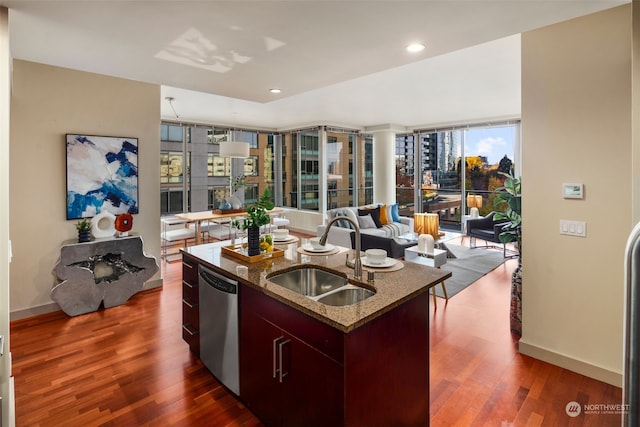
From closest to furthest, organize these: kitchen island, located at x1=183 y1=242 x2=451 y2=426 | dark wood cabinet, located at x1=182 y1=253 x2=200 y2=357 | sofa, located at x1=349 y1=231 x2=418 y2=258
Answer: kitchen island, located at x1=183 y1=242 x2=451 y2=426 → dark wood cabinet, located at x1=182 y1=253 x2=200 y2=357 → sofa, located at x1=349 y1=231 x2=418 y2=258

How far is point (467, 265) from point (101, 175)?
208 inches

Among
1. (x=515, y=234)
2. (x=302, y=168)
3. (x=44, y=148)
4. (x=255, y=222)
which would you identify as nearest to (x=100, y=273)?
(x=44, y=148)

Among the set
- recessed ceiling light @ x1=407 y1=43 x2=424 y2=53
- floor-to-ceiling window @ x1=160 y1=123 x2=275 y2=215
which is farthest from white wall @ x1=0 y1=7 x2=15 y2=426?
floor-to-ceiling window @ x1=160 y1=123 x2=275 y2=215

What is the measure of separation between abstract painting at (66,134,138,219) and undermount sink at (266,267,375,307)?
284 centimetres

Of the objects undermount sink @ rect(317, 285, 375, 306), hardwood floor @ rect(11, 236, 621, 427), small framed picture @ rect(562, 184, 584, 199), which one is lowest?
hardwood floor @ rect(11, 236, 621, 427)

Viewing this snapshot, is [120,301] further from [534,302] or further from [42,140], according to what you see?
[534,302]

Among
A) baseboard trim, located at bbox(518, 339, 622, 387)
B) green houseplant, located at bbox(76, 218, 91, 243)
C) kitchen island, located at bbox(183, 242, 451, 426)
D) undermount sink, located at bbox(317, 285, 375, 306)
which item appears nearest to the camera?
kitchen island, located at bbox(183, 242, 451, 426)

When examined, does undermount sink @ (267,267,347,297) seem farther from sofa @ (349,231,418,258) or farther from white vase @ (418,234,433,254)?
sofa @ (349,231,418,258)

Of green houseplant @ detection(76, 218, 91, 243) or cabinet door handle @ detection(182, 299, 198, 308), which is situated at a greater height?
green houseplant @ detection(76, 218, 91, 243)

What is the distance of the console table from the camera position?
3438 millimetres

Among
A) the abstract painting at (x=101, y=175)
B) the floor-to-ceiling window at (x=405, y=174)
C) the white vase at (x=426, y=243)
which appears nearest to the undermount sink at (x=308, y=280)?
the white vase at (x=426, y=243)

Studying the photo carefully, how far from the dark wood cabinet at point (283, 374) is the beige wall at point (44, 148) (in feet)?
9.32

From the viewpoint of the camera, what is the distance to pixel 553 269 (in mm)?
2561

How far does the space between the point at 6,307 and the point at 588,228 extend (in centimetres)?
362
